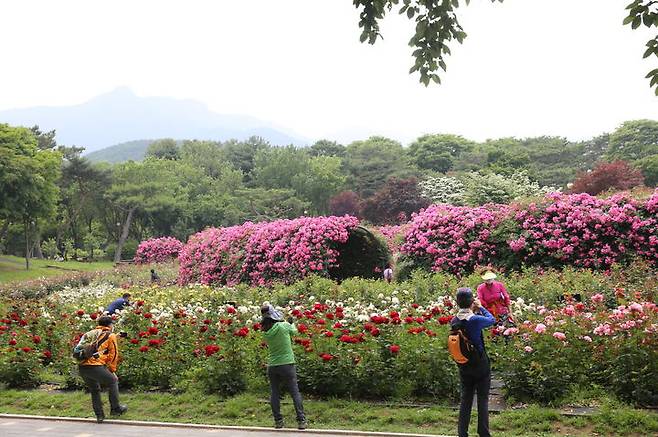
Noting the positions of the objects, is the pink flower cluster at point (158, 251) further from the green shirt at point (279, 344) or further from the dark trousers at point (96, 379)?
the green shirt at point (279, 344)

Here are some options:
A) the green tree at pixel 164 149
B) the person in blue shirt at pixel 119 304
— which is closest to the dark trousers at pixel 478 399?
the person in blue shirt at pixel 119 304

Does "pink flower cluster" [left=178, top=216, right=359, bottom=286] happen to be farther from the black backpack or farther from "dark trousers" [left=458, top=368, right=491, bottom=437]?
"dark trousers" [left=458, top=368, right=491, bottom=437]

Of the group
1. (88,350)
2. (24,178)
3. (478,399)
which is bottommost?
(478,399)

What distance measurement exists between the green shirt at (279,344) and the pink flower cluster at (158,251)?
96.9 feet

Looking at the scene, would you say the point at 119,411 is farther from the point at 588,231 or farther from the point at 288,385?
the point at 588,231

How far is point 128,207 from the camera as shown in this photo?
51812 mm

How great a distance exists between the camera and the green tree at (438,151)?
65188 mm

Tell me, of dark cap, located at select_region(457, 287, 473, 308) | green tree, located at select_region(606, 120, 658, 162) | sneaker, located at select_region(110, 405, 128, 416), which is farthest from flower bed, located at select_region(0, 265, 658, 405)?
green tree, located at select_region(606, 120, 658, 162)

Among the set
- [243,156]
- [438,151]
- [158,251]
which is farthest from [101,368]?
[243,156]

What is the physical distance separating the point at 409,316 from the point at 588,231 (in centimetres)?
712

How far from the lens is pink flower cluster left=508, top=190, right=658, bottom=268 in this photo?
12773 millimetres

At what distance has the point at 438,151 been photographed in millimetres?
66562

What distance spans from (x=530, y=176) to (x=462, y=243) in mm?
34847

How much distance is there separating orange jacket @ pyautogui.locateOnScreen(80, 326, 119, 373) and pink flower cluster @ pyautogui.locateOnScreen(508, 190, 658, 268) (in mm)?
9034
